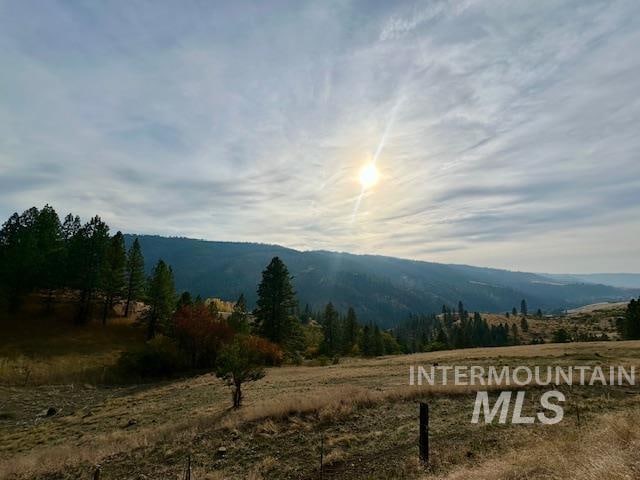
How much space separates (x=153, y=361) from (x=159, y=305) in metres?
13.4

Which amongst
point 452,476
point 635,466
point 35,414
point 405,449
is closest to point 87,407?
point 35,414

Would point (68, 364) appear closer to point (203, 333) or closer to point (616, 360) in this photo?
point (203, 333)

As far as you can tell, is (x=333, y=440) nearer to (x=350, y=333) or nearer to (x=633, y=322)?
(x=350, y=333)

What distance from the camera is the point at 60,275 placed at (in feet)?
214

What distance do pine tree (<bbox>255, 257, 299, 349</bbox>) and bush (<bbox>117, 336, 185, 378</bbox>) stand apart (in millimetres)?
13662

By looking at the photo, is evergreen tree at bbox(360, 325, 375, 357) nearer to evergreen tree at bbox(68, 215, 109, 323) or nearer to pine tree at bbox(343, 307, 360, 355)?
pine tree at bbox(343, 307, 360, 355)

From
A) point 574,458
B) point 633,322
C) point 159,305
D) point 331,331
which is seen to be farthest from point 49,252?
point 633,322

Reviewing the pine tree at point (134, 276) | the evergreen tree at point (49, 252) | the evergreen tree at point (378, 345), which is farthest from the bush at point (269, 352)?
the evergreen tree at point (378, 345)

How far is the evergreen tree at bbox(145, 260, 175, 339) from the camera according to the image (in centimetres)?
6669

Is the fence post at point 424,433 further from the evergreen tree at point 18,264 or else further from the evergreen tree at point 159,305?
the evergreen tree at point 18,264

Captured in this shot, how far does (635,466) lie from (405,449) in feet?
27.3

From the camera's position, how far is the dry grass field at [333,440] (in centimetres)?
1207

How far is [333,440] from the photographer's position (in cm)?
1752

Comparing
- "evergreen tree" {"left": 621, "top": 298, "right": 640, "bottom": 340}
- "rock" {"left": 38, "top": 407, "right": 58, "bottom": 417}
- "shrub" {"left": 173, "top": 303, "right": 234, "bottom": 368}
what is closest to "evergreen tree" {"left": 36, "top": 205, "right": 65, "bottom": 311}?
"shrub" {"left": 173, "top": 303, "right": 234, "bottom": 368}
